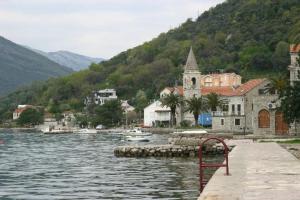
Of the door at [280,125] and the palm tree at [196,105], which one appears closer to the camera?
the door at [280,125]

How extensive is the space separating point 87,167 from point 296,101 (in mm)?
24422

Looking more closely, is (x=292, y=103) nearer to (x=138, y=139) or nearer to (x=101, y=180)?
(x=101, y=180)

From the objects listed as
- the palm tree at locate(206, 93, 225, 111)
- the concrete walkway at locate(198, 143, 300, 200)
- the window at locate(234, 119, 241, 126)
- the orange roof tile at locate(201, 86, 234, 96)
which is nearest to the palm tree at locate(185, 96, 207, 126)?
the palm tree at locate(206, 93, 225, 111)

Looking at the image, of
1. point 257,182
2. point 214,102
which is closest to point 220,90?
point 214,102

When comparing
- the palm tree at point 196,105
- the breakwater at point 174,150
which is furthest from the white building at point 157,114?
the breakwater at point 174,150

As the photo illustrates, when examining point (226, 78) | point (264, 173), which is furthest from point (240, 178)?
point (226, 78)

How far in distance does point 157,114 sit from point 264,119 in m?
85.7

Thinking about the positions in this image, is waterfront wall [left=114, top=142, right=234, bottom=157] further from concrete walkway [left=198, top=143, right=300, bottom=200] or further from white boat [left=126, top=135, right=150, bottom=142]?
white boat [left=126, top=135, right=150, bottom=142]

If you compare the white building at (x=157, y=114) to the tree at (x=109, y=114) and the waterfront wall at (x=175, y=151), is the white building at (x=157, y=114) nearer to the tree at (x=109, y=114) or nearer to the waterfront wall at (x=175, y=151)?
the tree at (x=109, y=114)

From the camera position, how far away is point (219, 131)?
4016 inches

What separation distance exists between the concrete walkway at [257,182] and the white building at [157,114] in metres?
131

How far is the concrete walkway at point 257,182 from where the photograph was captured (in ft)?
69.8

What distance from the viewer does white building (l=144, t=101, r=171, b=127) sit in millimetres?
166625

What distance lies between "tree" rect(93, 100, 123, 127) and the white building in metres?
13.0
